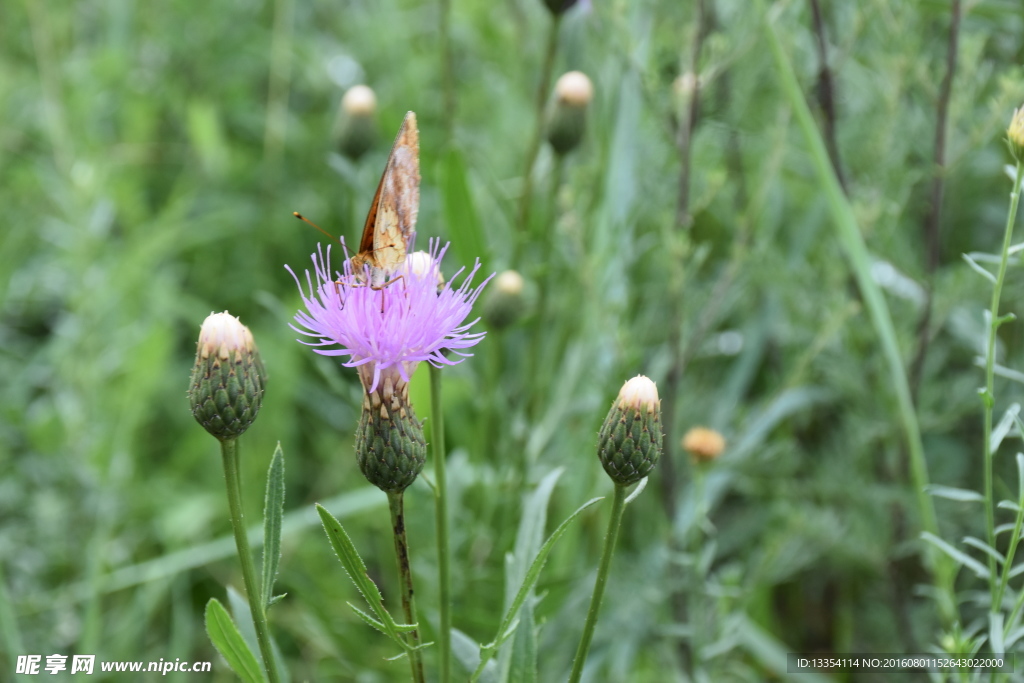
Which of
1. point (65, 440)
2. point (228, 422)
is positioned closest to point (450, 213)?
point (228, 422)

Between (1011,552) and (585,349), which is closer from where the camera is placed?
(1011,552)

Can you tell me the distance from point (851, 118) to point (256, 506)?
212 cm

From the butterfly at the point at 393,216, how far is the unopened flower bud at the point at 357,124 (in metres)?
1.01

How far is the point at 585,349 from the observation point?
2.40m

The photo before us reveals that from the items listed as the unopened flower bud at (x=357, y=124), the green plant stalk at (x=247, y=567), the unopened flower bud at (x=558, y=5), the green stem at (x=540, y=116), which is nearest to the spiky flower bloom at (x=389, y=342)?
the green plant stalk at (x=247, y=567)

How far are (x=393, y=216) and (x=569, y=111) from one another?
90 cm

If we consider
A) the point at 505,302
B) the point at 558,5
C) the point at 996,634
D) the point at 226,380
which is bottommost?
the point at 996,634

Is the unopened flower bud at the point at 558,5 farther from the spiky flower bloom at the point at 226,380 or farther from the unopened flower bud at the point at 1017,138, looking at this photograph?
the spiky flower bloom at the point at 226,380

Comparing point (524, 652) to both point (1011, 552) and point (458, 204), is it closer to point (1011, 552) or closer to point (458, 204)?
point (1011, 552)

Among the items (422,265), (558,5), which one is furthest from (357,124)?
(422,265)

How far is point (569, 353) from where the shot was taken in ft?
8.80

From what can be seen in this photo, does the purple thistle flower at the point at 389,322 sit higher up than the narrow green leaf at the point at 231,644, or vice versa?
the purple thistle flower at the point at 389,322

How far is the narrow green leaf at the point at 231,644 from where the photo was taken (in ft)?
3.35

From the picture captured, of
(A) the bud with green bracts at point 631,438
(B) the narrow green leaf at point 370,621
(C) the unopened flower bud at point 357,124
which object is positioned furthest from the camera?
(C) the unopened flower bud at point 357,124
